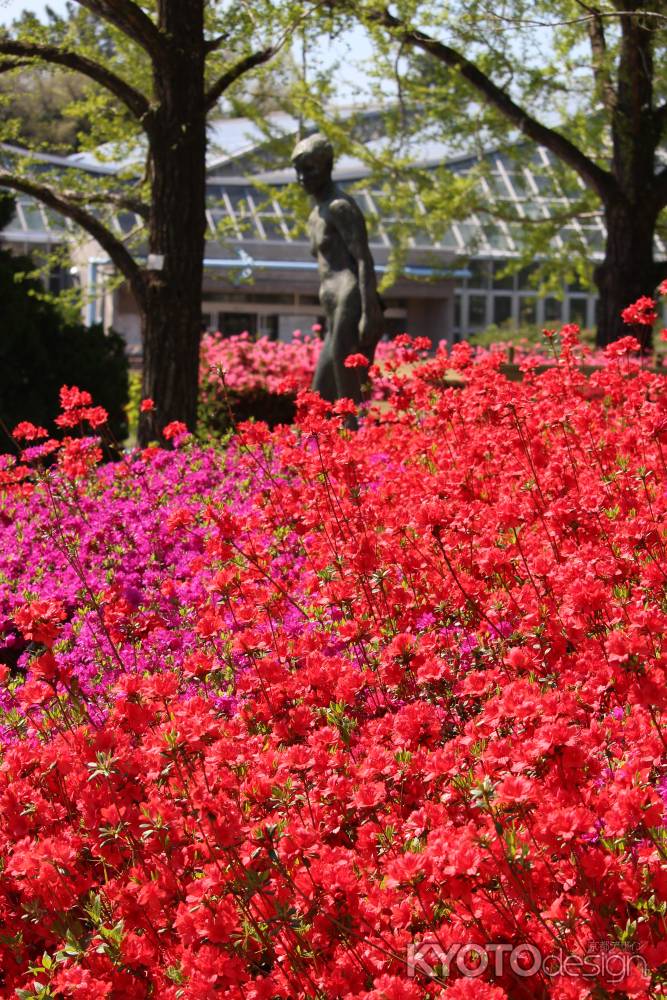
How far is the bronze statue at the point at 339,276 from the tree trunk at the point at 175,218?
120cm

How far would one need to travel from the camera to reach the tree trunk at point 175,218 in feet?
33.7

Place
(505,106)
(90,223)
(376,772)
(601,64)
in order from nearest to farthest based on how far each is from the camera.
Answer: (376,772)
(90,223)
(601,64)
(505,106)

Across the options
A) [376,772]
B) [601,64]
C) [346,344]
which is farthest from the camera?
[601,64]

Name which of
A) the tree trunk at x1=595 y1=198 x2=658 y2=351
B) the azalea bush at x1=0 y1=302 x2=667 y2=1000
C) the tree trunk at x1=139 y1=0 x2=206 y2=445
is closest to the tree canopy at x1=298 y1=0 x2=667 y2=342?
the tree trunk at x1=595 y1=198 x2=658 y2=351

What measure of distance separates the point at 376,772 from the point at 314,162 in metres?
7.76

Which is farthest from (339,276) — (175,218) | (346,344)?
(175,218)

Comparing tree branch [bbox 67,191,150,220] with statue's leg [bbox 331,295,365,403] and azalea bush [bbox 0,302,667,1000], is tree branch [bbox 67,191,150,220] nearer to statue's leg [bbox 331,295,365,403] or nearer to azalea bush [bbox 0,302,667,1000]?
statue's leg [bbox 331,295,365,403]

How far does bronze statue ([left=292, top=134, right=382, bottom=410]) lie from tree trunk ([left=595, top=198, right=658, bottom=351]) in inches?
281

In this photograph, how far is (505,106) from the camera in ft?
49.7

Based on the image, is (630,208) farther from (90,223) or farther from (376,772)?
(376,772)

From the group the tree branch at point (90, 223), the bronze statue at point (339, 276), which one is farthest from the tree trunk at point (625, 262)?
the tree branch at point (90, 223)

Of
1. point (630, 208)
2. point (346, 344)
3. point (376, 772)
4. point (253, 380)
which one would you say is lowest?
point (376, 772)

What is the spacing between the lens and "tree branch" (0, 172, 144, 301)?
1048 cm

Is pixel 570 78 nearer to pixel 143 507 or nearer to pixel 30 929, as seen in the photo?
pixel 143 507
